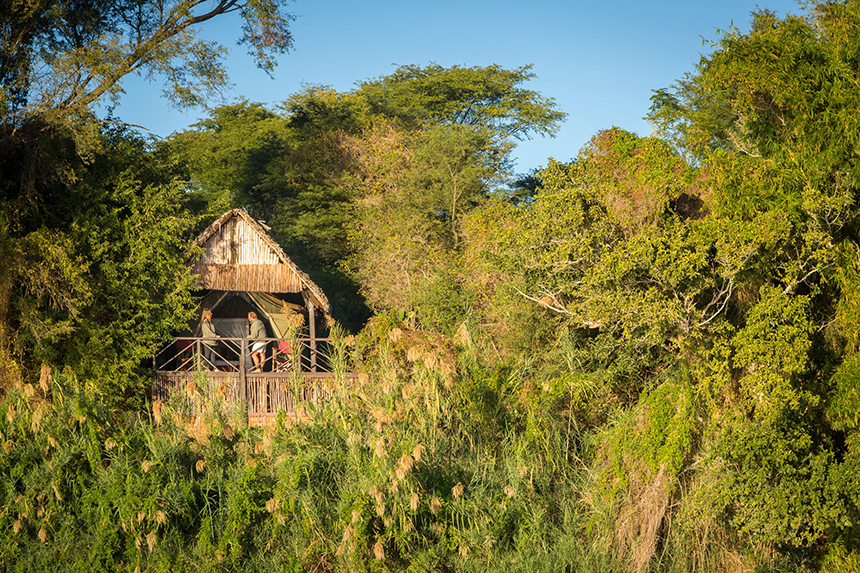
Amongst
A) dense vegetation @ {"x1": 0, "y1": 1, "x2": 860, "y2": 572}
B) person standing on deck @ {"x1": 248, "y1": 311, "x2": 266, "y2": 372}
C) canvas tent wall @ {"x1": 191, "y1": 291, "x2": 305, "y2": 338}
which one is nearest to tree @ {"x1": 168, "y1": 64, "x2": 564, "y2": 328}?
canvas tent wall @ {"x1": 191, "y1": 291, "x2": 305, "y2": 338}

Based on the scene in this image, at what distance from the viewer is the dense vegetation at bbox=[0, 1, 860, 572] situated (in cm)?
730

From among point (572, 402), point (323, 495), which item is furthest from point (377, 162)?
point (323, 495)

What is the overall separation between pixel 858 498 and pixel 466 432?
407 cm

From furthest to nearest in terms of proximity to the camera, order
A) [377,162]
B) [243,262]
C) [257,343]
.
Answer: [377,162] < [243,262] < [257,343]

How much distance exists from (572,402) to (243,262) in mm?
7686

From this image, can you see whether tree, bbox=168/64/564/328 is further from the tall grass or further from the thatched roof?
the tall grass

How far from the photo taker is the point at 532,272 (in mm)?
10289

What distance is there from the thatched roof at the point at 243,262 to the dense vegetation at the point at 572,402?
2813 mm

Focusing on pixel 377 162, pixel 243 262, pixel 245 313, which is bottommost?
pixel 245 313

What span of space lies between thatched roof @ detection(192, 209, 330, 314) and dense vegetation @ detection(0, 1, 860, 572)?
2.81 metres

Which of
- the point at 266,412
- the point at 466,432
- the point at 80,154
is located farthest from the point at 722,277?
the point at 80,154

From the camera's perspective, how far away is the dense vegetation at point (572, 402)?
7.30 metres

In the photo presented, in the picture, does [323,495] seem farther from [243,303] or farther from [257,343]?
[243,303]

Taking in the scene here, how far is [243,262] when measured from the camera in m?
15.0
